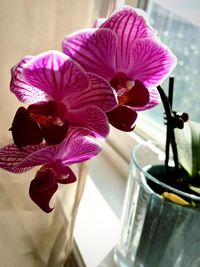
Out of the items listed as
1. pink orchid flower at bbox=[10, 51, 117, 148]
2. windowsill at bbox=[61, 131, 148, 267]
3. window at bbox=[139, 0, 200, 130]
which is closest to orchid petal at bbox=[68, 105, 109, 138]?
pink orchid flower at bbox=[10, 51, 117, 148]

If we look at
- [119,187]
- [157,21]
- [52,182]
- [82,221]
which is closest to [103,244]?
[82,221]

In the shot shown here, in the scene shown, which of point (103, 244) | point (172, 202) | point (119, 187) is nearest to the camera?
point (172, 202)

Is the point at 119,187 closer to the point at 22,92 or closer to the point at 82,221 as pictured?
the point at 82,221

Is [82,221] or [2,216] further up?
[2,216]

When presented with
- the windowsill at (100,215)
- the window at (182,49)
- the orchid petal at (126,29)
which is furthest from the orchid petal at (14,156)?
the window at (182,49)

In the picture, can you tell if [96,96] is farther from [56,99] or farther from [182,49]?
[182,49]

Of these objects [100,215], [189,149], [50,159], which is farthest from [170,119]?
[100,215]

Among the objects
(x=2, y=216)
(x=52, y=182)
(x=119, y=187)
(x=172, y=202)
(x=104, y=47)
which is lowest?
(x=119, y=187)

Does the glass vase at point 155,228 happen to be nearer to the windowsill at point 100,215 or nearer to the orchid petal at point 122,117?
the windowsill at point 100,215
